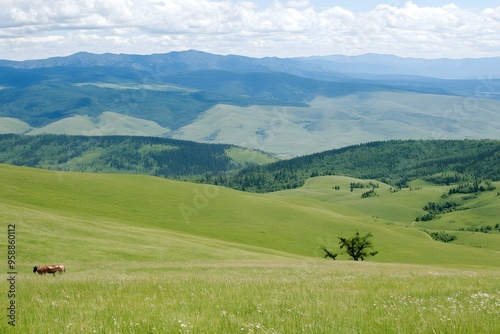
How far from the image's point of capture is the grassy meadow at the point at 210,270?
940 cm

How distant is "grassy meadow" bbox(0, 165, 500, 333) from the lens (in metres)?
9.40

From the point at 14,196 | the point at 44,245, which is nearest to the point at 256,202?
the point at 14,196

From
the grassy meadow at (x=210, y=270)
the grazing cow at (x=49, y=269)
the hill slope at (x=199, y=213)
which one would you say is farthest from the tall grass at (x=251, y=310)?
the hill slope at (x=199, y=213)

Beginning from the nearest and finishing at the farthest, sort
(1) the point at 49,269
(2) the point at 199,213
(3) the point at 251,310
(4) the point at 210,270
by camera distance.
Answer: (3) the point at 251,310 < (1) the point at 49,269 < (4) the point at 210,270 < (2) the point at 199,213

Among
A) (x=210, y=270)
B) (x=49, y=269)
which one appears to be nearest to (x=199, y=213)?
(x=210, y=270)

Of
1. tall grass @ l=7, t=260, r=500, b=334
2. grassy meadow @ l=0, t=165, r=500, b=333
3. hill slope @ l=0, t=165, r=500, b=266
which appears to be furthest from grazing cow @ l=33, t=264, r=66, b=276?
hill slope @ l=0, t=165, r=500, b=266

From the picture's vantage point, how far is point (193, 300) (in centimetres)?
1205

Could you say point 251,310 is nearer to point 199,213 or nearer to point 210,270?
point 210,270

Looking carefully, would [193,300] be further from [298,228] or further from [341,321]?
[298,228]

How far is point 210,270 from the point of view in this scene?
39.2 metres

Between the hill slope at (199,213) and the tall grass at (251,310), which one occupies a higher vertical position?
the tall grass at (251,310)

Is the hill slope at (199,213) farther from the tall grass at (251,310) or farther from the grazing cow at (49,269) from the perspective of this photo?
the tall grass at (251,310)

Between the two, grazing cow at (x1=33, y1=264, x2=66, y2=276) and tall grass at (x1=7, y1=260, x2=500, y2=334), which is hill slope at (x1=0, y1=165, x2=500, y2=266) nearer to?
grazing cow at (x1=33, y1=264, x2=66, y2=276)

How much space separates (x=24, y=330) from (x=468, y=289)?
39.6 ft
